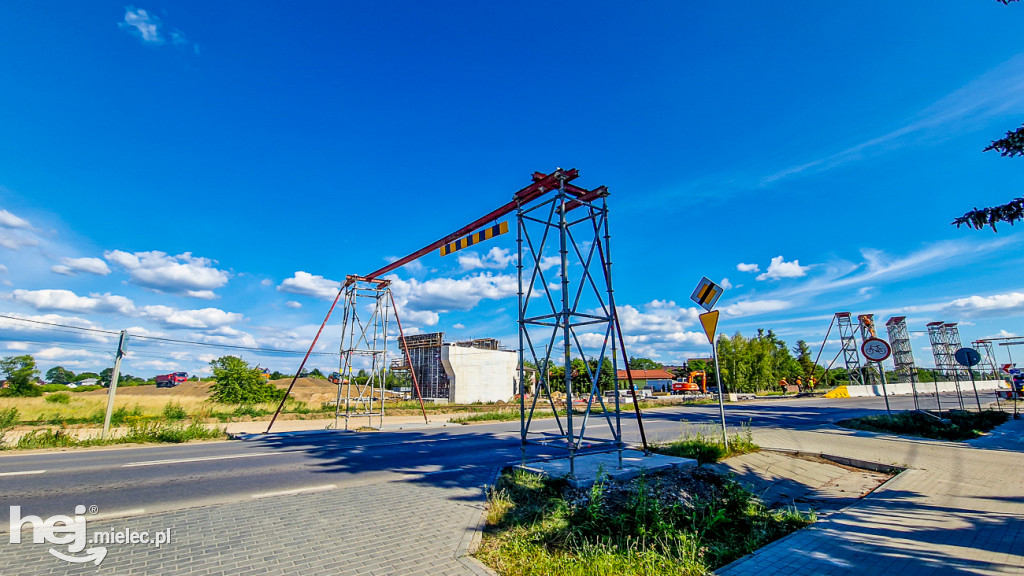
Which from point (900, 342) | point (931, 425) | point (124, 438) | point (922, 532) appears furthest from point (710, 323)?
point (900, 342)

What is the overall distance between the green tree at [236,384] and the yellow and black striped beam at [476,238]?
96.3 feet

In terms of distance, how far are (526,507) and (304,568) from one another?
8.86ft

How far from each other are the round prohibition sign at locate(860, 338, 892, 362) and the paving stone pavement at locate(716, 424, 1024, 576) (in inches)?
145

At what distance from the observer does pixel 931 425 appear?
1350cm

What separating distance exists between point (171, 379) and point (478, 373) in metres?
60.6

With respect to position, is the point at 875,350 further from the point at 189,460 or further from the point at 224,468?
the point at 189,460

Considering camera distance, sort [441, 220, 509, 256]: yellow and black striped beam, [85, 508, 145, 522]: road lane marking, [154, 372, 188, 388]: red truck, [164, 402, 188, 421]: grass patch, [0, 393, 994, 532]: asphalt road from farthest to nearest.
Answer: [154, 372, 188, 388]: red truck, [164, 402, 188, 421]: grass patch, [441, 220, 509, 256]: yellow and black striped beam, [0, 393, 994, 532]: asphalt road, [85, 508, 145, 522]: road lane marking

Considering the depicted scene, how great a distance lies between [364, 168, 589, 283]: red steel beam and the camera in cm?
778

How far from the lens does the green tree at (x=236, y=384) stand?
35.8 meters

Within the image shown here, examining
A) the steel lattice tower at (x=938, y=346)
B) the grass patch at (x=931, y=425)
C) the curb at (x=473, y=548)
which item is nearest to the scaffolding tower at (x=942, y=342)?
the steel lattice tower at (x=938, y=346)


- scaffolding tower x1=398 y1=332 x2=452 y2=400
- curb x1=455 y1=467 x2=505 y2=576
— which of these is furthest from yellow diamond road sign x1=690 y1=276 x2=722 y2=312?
scaffolding tower x1=398 y1=332 x2=452 y2=400

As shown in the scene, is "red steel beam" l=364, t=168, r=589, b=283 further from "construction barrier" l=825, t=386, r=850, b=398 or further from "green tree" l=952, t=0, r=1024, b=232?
"construction barrier" l=825, t=386, r=850, b=398

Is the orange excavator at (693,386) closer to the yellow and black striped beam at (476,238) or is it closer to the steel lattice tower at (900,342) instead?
the steel lattice tower at (900,342)

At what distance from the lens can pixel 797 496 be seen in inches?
277
